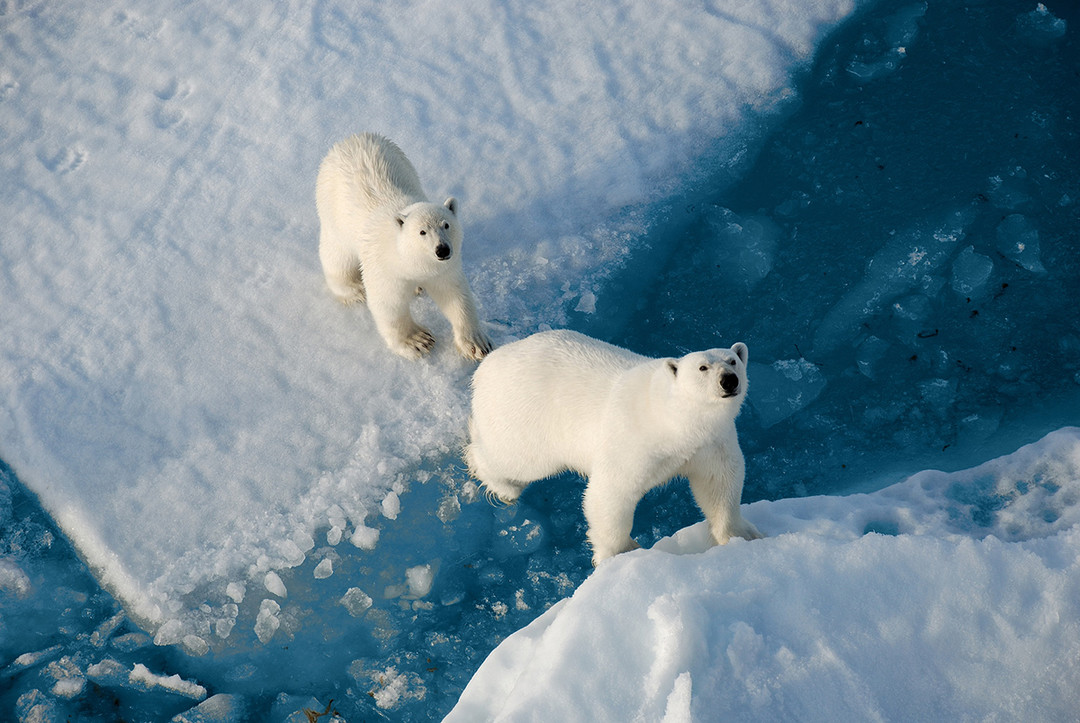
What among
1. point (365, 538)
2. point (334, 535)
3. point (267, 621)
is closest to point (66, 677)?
point (267, 621)

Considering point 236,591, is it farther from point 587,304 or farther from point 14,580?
point 587,304

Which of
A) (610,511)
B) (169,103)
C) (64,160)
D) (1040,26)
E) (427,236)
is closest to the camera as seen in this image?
(610,511)

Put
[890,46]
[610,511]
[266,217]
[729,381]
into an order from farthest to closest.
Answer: [890,46] < [266,217] < [610,511] < [729,381]

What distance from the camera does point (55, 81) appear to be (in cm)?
532

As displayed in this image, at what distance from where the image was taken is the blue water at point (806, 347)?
342cm

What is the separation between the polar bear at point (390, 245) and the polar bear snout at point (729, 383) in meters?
1.45

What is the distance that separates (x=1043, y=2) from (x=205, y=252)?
5135 mm

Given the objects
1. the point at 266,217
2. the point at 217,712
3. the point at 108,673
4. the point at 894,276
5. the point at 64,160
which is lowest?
the point at 894,276

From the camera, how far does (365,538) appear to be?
11.9ft

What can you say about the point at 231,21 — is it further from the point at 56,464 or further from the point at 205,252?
the point at 56,464

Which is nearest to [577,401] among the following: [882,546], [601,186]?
[882,546]

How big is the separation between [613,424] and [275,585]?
5.59ft

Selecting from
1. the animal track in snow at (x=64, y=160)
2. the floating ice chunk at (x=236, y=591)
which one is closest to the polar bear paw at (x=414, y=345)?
the floating ice chunk at (x=236, y=591)

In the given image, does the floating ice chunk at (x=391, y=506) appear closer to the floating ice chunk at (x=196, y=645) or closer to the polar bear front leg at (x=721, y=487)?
the floating ice chunk at (x=196, y=645)
